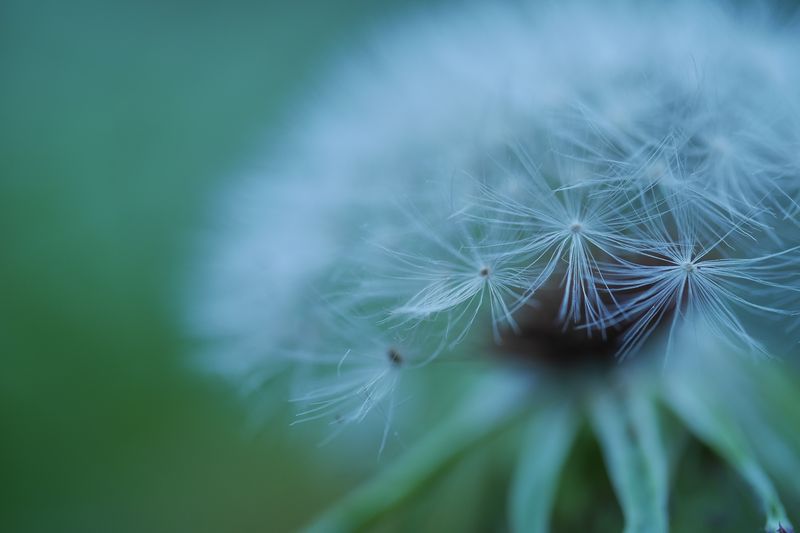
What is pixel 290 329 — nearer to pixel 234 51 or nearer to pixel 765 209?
pixel 765 209

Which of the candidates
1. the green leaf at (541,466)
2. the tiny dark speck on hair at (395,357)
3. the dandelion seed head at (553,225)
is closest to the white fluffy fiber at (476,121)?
the dandelion seed head at (553,225)

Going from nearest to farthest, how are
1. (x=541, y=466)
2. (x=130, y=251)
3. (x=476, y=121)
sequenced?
1. (x=541, y=466)
2. (x=476, y=121)
3. (x=130, y=251)

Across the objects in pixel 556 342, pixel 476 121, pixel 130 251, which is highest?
pixel 130 251

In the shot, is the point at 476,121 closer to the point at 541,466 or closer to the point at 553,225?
the point at 553,225

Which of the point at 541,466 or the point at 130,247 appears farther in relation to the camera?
the point at 130,247

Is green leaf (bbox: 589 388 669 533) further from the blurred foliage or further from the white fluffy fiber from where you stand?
the blurred foliage

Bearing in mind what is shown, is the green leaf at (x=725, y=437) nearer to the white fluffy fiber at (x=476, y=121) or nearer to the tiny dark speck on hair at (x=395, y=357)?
the white fluffy fiber at (x=476, y=121)

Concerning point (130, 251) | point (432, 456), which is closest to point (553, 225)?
point (432, 456)

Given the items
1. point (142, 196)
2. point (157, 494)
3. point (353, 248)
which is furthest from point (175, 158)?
point (353, 248)
